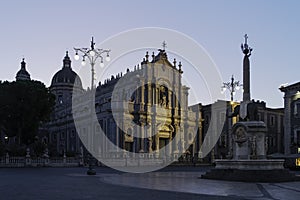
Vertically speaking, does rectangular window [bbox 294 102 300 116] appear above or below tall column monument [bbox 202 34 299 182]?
above

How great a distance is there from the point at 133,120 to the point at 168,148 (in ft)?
29.1

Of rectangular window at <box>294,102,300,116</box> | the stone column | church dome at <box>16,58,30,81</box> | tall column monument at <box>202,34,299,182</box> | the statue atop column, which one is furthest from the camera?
church dome at <box>16,58,30,81</box>

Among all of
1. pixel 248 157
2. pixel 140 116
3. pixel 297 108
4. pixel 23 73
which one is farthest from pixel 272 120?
pixel 23 73

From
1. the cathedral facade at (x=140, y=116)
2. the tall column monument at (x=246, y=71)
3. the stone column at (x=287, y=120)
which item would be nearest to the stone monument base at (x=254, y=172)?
the tall column monument at (x=246, y=71)

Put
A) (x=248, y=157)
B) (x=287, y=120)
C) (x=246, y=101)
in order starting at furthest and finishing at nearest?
(x=287, y=120) → (x=246, y=101) → (x=248, y=157)

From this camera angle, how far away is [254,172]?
23.0m

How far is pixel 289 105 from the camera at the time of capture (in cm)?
5691

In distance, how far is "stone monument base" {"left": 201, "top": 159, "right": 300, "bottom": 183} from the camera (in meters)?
22.9

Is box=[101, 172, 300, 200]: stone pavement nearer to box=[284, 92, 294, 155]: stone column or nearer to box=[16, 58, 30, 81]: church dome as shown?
box=[284, 92, 294, 155]: stone column

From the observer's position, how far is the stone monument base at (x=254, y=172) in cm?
2292

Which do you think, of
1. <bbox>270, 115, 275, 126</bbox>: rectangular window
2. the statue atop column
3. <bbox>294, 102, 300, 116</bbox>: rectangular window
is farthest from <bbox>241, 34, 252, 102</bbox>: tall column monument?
<bbox>270, 115, 275, 126</bbox>: rectangular window

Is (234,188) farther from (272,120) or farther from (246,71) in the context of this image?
(272,120)

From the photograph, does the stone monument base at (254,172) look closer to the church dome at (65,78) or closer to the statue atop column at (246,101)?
the statue atop column at (246,101)

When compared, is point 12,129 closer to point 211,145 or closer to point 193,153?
point 193,153
